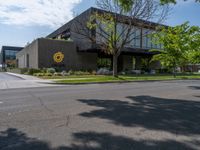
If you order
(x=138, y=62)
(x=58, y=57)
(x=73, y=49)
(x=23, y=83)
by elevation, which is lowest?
(x=23, y=83)

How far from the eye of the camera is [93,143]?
4488 mm

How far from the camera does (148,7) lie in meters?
25.2

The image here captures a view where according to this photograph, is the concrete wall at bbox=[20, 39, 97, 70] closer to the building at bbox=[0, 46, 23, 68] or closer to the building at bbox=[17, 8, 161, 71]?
the building at bbox=[17, 8, 161, 71]

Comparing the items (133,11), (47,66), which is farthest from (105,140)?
(47,66)

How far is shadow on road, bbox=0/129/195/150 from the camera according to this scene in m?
4.27

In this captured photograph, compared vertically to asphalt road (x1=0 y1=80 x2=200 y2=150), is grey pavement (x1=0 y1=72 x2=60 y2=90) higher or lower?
higher

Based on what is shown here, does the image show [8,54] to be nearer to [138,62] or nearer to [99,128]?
[138,62]

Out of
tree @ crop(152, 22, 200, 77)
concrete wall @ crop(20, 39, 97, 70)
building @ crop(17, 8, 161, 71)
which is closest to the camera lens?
tree @ crop(152, 22, 200, 77)

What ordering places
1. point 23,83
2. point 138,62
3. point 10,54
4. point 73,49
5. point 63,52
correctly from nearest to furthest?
point 23,83, point 63,52, point 73,49, point 138,62, point 10,54

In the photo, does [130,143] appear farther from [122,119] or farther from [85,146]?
[122,119]

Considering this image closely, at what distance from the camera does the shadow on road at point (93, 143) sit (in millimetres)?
4273

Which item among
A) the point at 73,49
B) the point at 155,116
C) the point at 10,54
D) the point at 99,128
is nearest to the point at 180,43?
the point at 73,49

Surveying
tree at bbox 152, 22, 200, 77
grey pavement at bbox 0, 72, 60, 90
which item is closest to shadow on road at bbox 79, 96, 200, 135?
grey pavement at bbox 0, 72, 60, 90

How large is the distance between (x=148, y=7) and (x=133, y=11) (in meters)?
1.74
